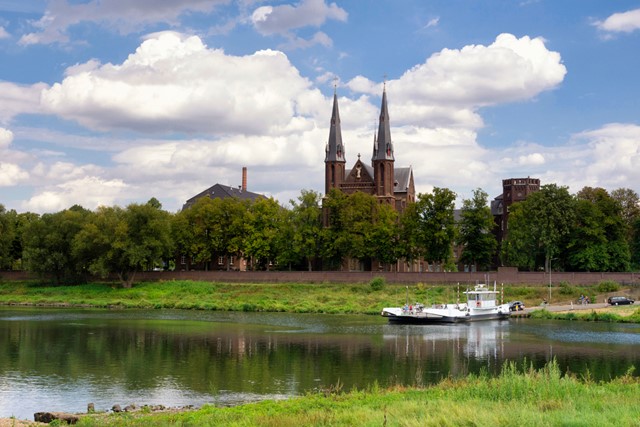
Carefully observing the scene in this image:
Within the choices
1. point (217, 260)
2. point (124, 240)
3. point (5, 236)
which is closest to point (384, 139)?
point (217, 260)

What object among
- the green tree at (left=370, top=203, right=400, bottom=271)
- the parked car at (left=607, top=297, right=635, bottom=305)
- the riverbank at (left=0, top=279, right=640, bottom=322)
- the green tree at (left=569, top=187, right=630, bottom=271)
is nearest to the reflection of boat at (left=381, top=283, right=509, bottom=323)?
the riverbank at (left=0, top=279, right=640, bottom=322)

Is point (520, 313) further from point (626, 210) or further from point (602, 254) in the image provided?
point (626, 210)

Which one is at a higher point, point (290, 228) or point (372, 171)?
point (372, 171)

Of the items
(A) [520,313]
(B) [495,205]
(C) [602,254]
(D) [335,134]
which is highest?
(D) [335,134]

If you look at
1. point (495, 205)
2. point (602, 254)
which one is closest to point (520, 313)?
point (602, 254)

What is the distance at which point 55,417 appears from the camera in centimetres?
2245

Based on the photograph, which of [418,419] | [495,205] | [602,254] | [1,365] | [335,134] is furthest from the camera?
[495,205]

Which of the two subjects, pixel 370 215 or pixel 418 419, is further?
pixel 370 215

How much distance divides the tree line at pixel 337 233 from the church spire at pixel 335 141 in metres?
15.3

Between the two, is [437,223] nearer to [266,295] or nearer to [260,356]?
[266,295]

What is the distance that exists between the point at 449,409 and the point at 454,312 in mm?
51265

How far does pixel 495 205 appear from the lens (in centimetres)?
14338

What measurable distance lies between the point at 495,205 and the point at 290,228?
55.0 metres

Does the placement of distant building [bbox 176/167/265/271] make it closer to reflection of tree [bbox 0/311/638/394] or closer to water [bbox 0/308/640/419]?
water [bbox 0/308/640/419]
